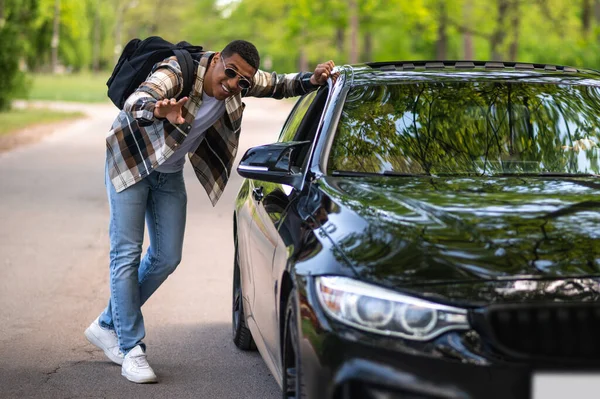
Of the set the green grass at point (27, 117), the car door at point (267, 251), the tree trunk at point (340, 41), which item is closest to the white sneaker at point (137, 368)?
the car door at point (267, 251)

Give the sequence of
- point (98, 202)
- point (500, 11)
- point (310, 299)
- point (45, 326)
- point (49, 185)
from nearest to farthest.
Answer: point (310, 299)
point (45, 326)
point (98, 202)
point (49, 185)
point (500, 11)

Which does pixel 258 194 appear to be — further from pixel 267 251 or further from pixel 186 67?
pixel 267 251

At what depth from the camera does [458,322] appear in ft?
10.7

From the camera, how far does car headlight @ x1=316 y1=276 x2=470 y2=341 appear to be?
128 inches

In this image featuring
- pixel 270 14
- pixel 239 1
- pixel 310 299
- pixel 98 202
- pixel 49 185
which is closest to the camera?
pixel 310 299

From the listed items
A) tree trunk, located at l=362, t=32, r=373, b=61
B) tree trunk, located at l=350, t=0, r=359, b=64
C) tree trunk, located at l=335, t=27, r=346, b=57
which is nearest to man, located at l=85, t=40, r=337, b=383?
tree trunk, located at l=350, t=0, r=359, b=64

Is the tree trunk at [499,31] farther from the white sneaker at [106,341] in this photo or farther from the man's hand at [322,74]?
the white sneaker at [106,341]

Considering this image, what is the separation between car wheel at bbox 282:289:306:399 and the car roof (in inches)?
63.6

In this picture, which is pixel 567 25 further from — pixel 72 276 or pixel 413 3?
pixel 72 276

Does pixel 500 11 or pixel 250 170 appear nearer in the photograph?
pixel 250 170

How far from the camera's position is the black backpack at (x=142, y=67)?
17.3 feet

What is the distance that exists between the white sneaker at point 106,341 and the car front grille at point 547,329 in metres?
2.97

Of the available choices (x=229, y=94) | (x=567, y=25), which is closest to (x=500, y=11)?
(x=567, y=25)

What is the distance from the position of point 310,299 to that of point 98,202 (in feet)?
34.4
